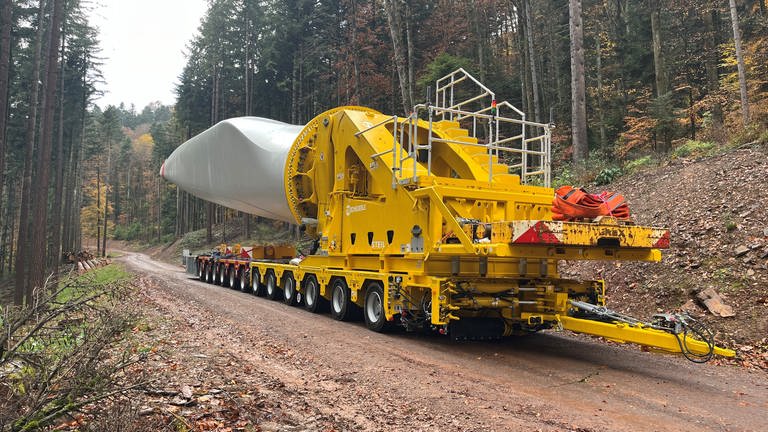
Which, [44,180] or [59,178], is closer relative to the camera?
[44,180]

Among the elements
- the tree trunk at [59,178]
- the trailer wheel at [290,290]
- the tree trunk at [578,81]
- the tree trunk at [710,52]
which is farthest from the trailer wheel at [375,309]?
the tree trunk at [59,178]

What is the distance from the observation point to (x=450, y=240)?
7.43 m

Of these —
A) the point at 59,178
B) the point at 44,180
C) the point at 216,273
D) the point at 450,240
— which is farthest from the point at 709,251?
the point at 59,178

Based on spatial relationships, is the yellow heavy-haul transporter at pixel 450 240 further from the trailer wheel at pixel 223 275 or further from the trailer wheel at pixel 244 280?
the trailer wheel at pixel 223 275

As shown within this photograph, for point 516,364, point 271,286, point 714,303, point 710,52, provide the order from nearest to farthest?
point 516,364 → point 714,303 → point 271,286 → point 710,52

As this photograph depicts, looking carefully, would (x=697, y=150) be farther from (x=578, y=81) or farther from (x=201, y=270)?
(x=201, y=270)

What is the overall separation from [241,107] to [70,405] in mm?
40765

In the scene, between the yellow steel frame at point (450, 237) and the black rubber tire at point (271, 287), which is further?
the black rubber tire at point (271, 287)

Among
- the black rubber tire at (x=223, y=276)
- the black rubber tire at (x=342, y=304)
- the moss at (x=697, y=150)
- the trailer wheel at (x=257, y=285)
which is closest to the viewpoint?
the black rubber tire at (x=342, y=304)

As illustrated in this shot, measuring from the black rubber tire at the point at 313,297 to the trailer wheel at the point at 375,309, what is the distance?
2.19m

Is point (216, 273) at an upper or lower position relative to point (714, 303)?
lower

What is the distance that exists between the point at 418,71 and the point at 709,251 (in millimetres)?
23292

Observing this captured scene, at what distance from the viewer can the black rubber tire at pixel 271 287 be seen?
13.5 meters

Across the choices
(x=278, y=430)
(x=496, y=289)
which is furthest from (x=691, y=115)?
(x=278, y=430)
